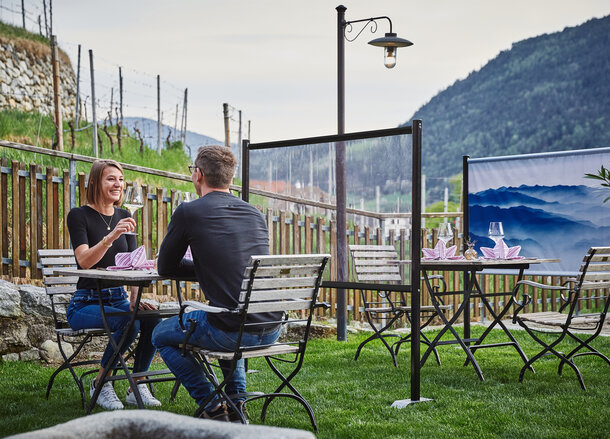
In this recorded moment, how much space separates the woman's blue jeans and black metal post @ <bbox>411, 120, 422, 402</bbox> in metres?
1.66

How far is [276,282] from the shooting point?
3.69 metres

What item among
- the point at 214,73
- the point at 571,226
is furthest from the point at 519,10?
the point at 571,226

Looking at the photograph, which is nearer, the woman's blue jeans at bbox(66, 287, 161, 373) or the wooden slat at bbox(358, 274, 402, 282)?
the woman's blue jeans at bbox(66, 287, 161, 373)

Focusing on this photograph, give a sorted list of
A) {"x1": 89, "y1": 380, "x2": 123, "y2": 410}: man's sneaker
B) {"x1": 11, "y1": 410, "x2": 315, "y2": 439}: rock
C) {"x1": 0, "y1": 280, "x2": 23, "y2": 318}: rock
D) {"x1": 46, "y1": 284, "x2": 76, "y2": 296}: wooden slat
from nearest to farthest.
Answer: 1. {"x1": 11, "y1": 410, "x2": 315, "y2": 439}: rock
2. {"x1": 89, "y1": 380, "x2": 123, "y2": 410}: man's sneaker
3. {"x1": 46, "y1": 284, "x2": 76, "y2": 296}: wooden slat
4. {"x1": 0, "y1": 280, "x2": 23, "y2": 318}: rock

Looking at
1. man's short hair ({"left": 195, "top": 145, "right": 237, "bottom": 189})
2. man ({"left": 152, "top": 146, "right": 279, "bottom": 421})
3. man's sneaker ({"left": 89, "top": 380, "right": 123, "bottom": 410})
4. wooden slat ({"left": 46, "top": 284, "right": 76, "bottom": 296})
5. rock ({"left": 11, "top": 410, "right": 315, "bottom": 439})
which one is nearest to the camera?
rock ({"left": 11, "top": 410, "right": 315, "bottom": 439})

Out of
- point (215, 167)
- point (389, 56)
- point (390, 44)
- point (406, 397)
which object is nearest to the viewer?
point (215, 167)

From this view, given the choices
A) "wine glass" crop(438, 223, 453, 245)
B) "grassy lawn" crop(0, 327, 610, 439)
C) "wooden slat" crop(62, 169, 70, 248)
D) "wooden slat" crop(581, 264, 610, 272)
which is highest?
"wooden slat" crop(62, 169, 70, 248)

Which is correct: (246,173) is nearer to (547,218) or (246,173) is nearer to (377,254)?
(377,254)

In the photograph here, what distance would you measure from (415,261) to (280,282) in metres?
1.28

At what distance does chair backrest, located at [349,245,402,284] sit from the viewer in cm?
607

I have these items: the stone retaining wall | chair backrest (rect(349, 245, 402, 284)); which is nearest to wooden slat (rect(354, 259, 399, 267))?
chair backrest (rect(349, 245, 402, 284))

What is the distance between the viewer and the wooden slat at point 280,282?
360 centimetres

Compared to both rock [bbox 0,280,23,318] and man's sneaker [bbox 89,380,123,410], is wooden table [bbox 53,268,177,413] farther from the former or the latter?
rock [bbox 0,280,23,318]

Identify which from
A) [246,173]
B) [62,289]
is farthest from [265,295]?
[246,173]
